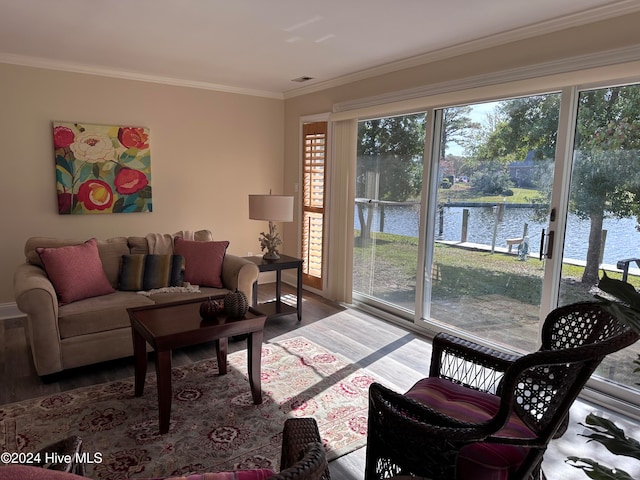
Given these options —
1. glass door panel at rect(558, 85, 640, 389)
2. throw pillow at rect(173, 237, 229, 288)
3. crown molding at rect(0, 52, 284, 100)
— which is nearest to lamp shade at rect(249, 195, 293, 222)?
throw pillow at rect(173, 237, 229, 288)

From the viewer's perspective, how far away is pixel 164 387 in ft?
7.68

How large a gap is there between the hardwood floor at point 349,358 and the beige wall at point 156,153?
1.14 metres

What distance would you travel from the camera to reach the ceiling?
2.69 m

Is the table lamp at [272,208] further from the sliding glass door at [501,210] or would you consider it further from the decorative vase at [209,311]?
the decorative vase at [209,311]

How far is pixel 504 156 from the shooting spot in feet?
11.0

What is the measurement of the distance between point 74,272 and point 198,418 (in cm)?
160

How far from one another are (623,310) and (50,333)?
3212 millimetres

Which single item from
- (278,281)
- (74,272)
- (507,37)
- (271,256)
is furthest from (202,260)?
(507,37)

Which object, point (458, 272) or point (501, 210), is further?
point (458, 272)

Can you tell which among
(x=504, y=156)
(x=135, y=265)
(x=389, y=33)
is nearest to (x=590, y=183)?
(x=504, y=156)

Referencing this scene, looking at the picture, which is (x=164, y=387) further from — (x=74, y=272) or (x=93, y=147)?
(x=93, y=147)

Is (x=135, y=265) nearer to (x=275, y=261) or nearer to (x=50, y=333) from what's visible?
(x=50, y=333)

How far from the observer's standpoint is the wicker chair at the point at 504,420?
4.65 feet

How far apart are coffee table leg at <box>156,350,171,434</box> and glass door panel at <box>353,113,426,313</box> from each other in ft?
8.50
